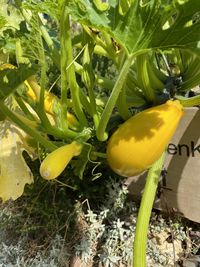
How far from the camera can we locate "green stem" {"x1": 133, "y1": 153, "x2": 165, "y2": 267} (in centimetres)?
90

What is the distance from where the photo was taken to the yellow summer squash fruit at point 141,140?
2.90ft

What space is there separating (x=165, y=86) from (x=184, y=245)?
0.42 meters

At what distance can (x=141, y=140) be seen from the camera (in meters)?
0.88

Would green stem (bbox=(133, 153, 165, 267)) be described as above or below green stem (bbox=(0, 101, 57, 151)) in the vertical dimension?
below

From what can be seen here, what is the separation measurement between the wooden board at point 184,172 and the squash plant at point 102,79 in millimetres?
109

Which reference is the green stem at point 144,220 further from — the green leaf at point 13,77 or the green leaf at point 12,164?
the green leaf at point 13,77

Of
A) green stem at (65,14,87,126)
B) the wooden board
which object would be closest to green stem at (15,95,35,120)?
green stem at (65,14,87,126)

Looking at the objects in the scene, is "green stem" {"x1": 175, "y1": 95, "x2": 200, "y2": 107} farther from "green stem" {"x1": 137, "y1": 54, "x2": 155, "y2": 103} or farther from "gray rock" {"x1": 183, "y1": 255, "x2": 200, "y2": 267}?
"gray rock" {"x1": 183, "y1": 255, "x2": 200, "y2": 267}

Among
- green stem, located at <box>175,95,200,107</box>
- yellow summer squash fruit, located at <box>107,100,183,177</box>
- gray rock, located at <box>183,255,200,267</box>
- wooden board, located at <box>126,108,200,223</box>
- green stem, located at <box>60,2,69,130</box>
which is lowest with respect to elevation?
gray rock, located at <box>183,255,200,267</box>

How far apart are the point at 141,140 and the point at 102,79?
0.35 meters

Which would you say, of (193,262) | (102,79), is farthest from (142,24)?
(193,262)

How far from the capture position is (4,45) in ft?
3.10

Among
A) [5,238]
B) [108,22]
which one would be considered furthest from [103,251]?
[108,22]

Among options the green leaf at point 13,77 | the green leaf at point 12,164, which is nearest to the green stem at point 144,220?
the green leaf at point 12,164
